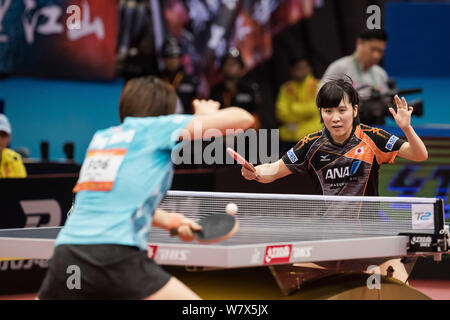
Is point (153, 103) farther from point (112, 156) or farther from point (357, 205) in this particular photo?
point (357, 205)

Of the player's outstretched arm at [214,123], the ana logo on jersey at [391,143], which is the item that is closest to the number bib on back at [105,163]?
the player's outstretched arm at [214,123]

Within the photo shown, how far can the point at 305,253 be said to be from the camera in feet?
11.7

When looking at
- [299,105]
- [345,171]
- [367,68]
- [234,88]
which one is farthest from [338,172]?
[299,105]

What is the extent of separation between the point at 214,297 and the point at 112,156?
4.14 ft

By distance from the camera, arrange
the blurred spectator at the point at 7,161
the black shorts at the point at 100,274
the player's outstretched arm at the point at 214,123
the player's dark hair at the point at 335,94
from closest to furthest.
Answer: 1. the black shorts at the point at 100,274
2. the player's outstretched arm at the point at 214,123
3. the player's dark hair at the point at 335,94
4. the blurred spectator at the point at 7,161

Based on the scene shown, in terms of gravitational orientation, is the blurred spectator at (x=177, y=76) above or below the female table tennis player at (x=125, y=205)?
above

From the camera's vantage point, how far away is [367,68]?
25.6 feet

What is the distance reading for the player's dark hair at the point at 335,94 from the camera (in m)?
4.46

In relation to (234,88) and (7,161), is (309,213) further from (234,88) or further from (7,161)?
(234,88)

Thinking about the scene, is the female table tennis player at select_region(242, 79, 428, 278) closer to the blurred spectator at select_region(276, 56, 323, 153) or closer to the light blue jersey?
the light blue jersey

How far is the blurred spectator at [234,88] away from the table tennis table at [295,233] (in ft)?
14.6

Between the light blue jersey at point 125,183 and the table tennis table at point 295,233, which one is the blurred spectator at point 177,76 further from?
the light blue jersey at point 125,183

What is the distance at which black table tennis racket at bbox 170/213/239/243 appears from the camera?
3.23 m

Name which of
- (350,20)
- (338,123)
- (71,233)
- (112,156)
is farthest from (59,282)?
(350,20)
